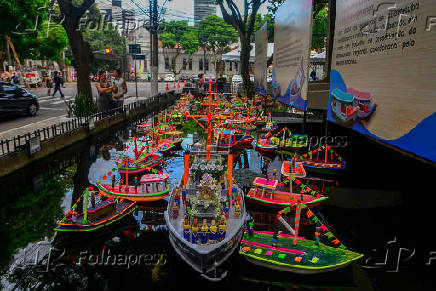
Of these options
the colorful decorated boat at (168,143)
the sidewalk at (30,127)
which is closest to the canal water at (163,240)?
the colorful decorated boat at (168,143)

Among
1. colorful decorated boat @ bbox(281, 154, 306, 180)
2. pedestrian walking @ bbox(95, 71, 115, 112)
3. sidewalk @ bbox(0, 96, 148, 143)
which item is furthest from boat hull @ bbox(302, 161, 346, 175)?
sidewalk @ bbox(0, 96, 148, 143)

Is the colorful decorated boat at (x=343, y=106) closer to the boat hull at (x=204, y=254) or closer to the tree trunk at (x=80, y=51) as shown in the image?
the boat hull at (x=204, y=254)

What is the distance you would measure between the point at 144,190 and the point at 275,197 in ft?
14.3

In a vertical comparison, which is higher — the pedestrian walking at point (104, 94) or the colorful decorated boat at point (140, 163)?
the pedestrian walking at point (104, 94)

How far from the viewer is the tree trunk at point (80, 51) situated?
1922 cm

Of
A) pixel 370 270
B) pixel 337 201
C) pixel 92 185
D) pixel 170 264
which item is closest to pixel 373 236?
pixel 370 270

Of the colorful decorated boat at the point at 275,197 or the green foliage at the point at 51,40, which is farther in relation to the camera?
the green foliage at the point at 51,40

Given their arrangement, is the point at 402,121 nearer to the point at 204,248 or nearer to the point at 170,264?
the point at 204,248

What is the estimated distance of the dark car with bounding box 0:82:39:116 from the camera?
17.8 metres

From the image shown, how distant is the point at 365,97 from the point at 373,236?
3974mm

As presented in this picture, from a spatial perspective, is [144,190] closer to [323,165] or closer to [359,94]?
[359,94]

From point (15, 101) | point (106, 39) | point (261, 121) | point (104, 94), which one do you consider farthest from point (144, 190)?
point (106, 39)

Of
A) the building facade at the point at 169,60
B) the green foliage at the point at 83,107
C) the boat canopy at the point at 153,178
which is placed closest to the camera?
the boat canopy at the point at 153,178

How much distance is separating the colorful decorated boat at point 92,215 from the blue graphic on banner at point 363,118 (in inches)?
270
